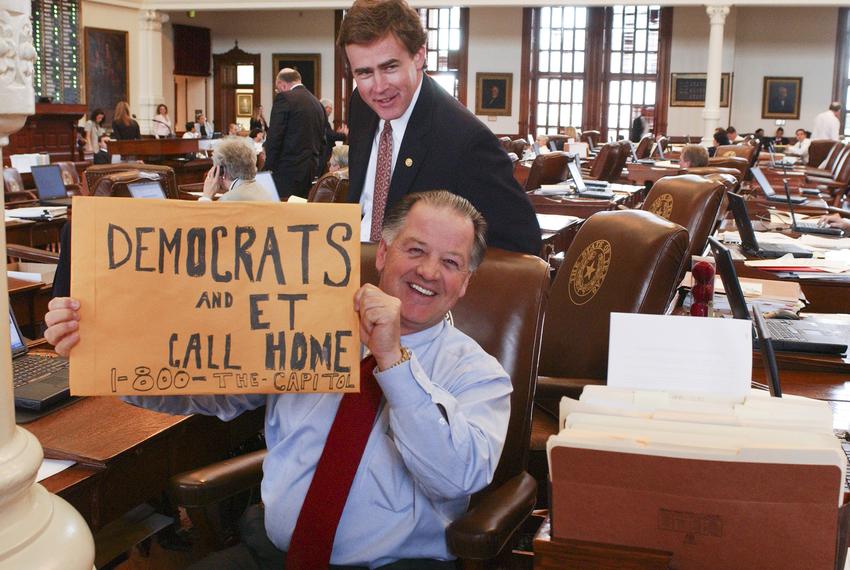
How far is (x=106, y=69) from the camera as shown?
17.8 metres

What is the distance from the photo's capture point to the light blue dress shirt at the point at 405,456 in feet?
5.19

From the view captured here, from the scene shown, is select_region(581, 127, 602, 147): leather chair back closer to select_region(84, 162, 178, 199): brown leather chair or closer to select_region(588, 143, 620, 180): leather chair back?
select_region(588, 143, 620, 180): leather chair back

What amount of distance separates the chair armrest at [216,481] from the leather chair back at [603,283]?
112cm

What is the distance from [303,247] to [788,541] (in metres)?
0.75

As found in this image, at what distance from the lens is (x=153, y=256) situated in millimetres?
1406

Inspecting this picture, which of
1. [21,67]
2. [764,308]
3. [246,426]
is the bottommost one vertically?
[246,426]

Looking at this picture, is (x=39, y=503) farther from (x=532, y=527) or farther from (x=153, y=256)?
(x=532, y=527)

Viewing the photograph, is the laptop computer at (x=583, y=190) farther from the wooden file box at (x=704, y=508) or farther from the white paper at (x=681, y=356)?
the wooden file box at (x=704, y=508)

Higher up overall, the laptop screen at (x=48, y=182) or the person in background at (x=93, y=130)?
the person in background at (x=93, y=130)

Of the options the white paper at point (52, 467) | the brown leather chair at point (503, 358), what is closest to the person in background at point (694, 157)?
the brown leather chair at point (503, 358)

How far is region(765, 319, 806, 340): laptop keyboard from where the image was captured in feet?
8.76

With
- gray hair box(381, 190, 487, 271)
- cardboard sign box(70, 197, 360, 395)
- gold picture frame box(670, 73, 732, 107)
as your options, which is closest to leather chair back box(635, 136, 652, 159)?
gold picture frame box(670, 73, 732, 107)

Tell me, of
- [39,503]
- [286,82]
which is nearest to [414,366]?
[39,503]

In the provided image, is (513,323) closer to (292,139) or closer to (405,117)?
(405,117)
